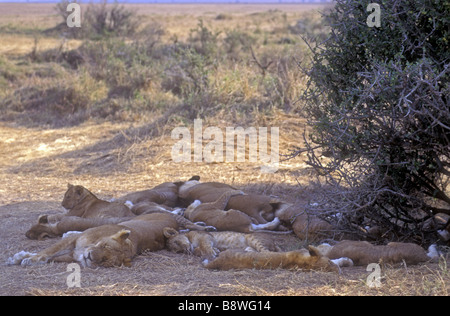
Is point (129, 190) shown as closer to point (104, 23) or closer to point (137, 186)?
point (137, 186)

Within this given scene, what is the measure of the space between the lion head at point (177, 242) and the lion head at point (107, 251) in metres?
0.50

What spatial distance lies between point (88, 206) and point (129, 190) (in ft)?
5.60

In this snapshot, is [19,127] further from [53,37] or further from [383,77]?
[53,37]

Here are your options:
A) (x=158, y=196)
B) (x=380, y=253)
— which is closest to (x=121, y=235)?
(x=158, y=196)

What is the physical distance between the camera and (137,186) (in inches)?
334

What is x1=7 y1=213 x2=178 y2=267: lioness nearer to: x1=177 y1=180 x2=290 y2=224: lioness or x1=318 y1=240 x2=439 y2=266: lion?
x1=177 y1=180 x2=290 y2=224: lioness

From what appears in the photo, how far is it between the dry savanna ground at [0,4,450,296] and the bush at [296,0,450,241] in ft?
2.73

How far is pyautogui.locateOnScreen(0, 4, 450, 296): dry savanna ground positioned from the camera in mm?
4258

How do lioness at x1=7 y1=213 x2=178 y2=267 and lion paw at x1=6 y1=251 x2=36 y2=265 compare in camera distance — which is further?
lion paw at x1=6 y1=251 x2=36 y2=265

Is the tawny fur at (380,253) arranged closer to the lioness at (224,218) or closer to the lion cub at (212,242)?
the lion cub at (212,242)

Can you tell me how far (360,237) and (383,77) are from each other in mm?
1833

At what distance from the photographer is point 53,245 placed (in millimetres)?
5426

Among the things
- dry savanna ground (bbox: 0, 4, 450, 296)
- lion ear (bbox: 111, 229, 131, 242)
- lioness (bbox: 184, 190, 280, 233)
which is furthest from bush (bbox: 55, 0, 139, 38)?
lion ear (bbox: 111, 229, 131, 242)

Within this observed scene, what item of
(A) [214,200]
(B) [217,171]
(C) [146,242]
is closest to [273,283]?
(C) [146,242]
